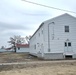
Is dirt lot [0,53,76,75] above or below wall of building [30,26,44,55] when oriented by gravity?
below

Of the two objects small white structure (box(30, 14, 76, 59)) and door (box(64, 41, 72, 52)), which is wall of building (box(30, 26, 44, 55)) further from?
door (box(64, 41, 72, 52))

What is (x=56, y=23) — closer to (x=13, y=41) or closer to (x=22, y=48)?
(x=22, y=48)

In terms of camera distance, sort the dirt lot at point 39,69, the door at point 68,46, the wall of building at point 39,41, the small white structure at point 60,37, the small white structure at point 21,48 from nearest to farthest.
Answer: the dirt lot at point 39,69
the small white structure at point 60,37
the door at point 68,46
the wall of building at point 39,41
the small white structure at point 21,48

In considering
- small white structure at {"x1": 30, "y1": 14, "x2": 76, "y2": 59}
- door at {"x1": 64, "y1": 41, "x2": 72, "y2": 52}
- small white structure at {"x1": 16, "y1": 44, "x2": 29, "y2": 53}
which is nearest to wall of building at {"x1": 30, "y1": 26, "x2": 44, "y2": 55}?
small white structure at {"x1": 30, "y1": 14, "x2": 76, "y2": 59}

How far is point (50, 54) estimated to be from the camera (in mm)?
27719

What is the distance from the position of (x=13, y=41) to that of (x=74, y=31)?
75.6m

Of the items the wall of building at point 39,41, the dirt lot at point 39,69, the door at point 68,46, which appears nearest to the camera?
the dirt lot at point 39,69

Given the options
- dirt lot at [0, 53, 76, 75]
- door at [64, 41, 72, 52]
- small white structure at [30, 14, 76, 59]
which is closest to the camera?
dirt lot at [0, 53, 76, 75]

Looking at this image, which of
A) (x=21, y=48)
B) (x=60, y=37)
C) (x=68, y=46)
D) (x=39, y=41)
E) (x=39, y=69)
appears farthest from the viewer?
(x=21, y=48)

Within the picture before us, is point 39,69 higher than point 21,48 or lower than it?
lower

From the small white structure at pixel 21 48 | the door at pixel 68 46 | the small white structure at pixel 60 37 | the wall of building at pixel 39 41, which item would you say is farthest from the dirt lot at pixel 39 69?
the small white structure at pixel 21 48

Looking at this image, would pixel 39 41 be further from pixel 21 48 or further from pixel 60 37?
pixel 21 48

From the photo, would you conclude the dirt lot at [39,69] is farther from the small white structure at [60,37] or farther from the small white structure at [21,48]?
the small white structure at [21,48]

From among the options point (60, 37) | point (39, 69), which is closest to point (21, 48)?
point (60, 37)
